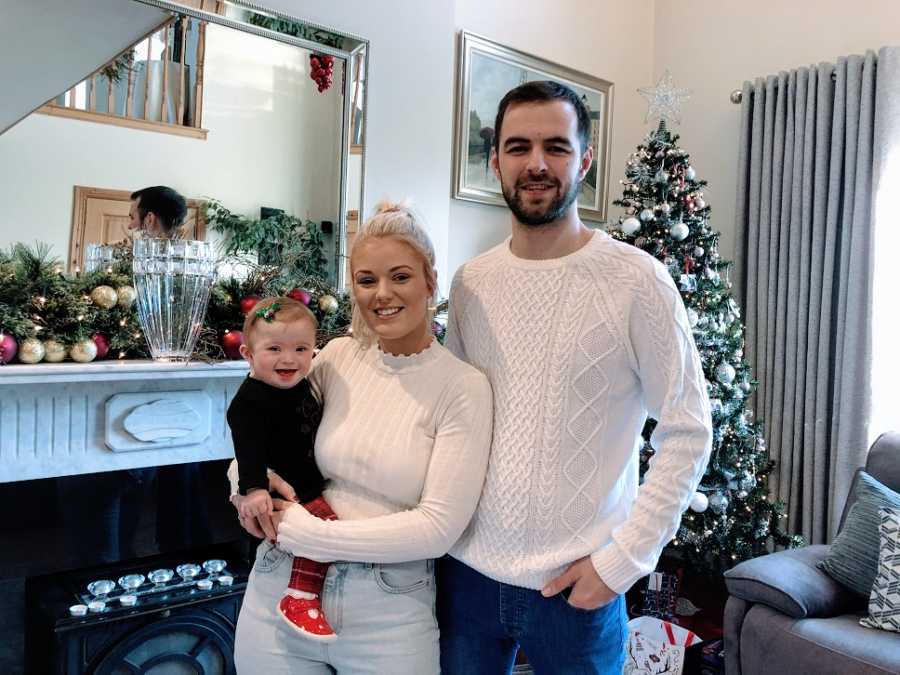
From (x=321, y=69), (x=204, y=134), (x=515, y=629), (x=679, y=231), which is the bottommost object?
(x=515, y=629)

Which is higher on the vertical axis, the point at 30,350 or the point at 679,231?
the point at 679,231

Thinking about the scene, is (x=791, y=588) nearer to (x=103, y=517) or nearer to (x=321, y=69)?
(x=103, y=517)

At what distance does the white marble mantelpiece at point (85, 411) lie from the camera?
199cm

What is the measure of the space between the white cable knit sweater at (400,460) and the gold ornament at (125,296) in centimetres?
113

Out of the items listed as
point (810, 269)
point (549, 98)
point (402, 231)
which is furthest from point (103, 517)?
point (810, 269)

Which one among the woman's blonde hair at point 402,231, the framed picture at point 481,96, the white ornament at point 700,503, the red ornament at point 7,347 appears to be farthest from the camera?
the framed picture at point 481,96

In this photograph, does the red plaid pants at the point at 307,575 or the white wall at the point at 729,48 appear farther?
the white wall at the point at 729,48

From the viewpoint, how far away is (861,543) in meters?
2.37

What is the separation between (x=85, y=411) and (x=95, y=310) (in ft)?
1.00

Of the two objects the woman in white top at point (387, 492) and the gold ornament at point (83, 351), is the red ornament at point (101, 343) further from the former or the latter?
the woman in white top at point (387, 492)

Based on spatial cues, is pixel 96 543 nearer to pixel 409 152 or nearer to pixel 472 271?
pixel 472 271

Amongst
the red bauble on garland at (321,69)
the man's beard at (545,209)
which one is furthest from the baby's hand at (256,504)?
the red bauble on garland at (321,69)

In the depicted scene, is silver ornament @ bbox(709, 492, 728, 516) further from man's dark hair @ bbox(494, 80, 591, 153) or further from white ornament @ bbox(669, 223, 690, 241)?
man's dark hair @ bbox(494, 80, 591, 153)

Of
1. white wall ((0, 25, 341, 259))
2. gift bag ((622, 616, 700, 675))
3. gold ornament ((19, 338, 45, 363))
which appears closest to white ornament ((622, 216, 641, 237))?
white wall ((0, 25, 341, 259))
